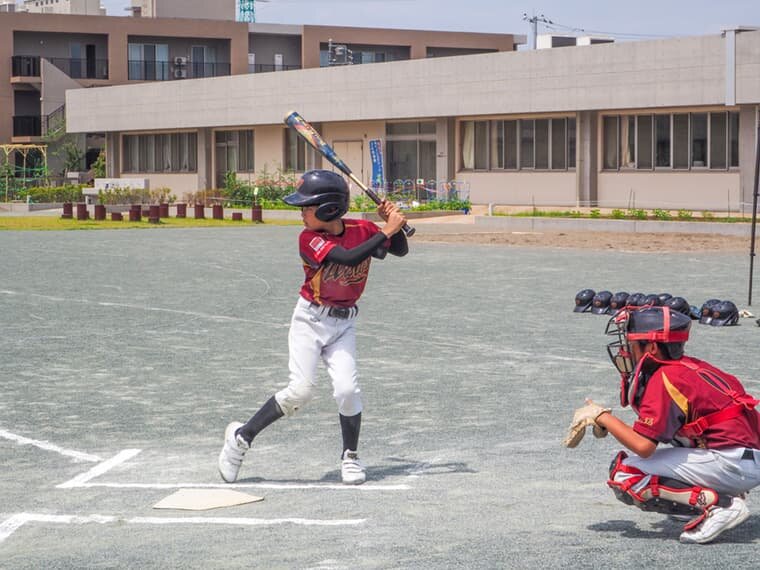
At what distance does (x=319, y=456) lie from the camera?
9.11 metres

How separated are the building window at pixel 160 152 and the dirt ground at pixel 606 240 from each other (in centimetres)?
3288

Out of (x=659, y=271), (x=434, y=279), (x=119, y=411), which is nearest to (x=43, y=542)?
(x=119, y=411)

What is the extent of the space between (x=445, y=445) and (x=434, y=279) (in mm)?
14055

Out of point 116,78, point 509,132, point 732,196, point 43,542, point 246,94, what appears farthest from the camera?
point 116,78

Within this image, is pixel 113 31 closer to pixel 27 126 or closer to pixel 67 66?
pixel 67 66

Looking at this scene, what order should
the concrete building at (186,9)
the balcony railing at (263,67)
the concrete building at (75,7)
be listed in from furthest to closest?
the concrete building at (75,7), the concrete building at (186,9), the balcony railing at (263,67)

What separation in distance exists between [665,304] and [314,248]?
27.3 ft

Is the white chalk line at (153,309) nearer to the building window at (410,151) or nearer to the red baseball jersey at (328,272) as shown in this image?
the red baseball jersey at (328,272)

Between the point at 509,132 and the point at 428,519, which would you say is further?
the point at 509,132

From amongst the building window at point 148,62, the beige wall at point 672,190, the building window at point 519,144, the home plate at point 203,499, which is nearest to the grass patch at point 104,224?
the building window at point 519,144

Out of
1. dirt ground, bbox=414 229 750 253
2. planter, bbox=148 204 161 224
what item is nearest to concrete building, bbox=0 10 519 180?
planter, bbox=148 204 161 224

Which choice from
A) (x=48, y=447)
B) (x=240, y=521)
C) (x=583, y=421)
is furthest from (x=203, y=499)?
(x=583, y=421)

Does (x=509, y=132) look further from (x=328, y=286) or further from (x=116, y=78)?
(x=328, y=286)

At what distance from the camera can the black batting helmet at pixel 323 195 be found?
318 inches
